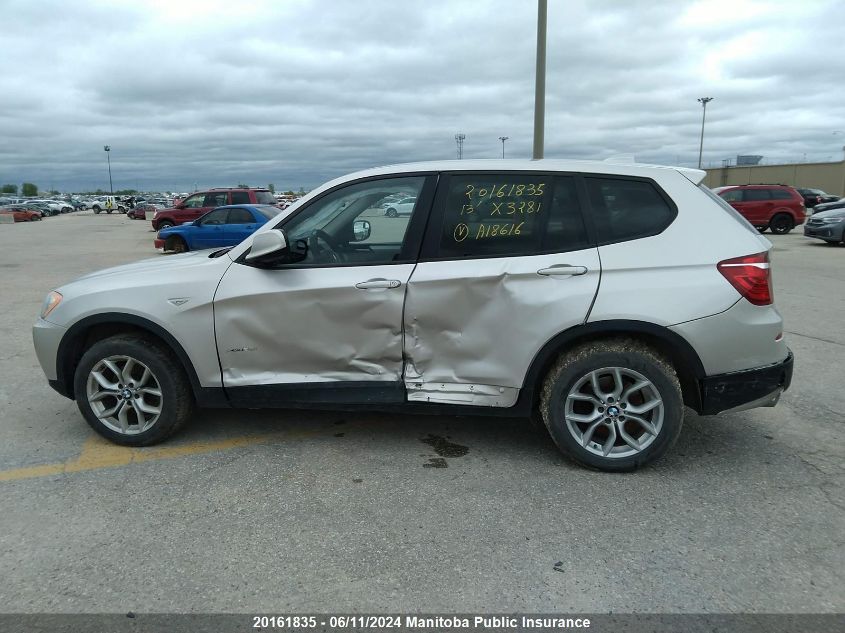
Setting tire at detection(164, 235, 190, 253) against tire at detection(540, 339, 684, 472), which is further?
tire at detection(164, 235, 190, 253)

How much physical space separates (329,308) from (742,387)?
2.41 m

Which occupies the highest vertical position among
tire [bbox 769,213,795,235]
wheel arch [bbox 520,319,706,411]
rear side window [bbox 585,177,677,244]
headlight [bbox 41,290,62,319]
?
rear side window [bbox 585,177,677,244]

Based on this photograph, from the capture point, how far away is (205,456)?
3975mm

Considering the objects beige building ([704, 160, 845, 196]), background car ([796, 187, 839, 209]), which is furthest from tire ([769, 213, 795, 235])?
beige building ([704, 160, 845, 196])

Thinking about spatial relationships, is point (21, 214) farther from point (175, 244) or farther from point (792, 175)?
point (792, 175)

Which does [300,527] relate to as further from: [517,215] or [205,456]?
[517,215]

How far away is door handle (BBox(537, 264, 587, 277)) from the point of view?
356 centimetres

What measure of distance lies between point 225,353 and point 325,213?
3.51 feet

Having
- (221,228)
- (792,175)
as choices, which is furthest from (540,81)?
(792,175)

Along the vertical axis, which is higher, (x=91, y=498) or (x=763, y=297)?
(x=763, y=297)

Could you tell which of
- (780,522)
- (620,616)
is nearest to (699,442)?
(780,522)

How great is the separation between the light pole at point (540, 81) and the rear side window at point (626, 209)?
29.2ft

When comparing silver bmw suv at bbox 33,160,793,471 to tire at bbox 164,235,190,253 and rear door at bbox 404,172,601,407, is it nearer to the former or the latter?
rear door at bbox 404,172,601,407

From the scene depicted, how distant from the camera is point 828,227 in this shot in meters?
18.2
